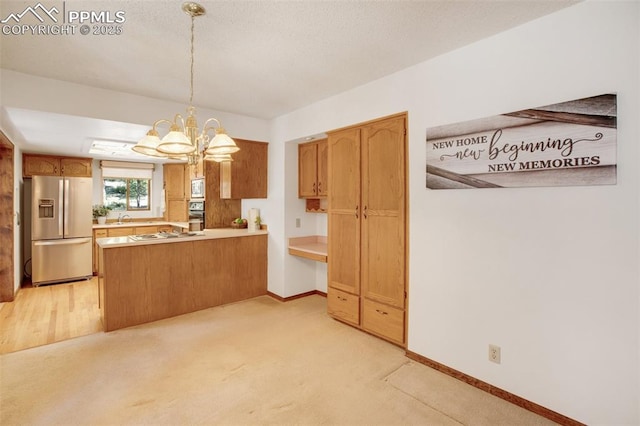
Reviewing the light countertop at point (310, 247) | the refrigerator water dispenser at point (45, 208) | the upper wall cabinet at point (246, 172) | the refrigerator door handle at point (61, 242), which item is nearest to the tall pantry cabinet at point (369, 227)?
the light countertop at point (310, 247)

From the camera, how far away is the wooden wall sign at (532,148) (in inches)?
72.7

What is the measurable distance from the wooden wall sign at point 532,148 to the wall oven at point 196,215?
12.8ft

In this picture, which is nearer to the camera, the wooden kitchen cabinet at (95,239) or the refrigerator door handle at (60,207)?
the refrigerator door handle at (60,207)

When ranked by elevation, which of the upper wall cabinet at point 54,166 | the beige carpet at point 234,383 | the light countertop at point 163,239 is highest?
the upper wall cabinet at point 54,166

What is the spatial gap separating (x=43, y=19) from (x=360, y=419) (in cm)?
341

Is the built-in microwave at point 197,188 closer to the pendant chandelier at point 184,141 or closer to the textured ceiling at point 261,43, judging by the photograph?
the textured ceiling at point 261,43

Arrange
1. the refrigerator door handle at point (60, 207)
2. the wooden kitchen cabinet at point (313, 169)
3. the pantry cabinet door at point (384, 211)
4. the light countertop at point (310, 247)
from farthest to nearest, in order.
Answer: the refrigerator door handle at point (60, 207) < the wooden kitchen cabinet at point (313, 169) < the light countertop at point (310, 247) < the pantry cabinet door at point (384, 211)

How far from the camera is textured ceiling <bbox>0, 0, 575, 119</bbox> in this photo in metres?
1.99

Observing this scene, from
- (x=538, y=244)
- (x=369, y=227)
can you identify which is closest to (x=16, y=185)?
(x=369, y=227)

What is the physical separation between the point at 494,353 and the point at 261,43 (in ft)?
9.61

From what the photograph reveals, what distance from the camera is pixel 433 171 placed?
2.67 metres

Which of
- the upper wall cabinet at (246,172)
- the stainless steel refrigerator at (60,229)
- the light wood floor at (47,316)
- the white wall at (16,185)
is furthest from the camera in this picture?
the stainless steel refrigerator at (60,229)

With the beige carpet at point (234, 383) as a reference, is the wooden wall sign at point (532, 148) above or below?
above

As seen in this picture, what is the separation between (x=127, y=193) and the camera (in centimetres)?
680
